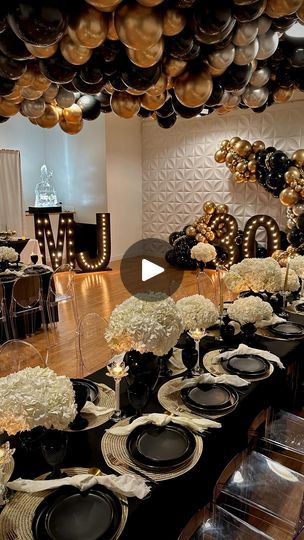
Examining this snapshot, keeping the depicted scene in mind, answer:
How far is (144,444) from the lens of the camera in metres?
1.37

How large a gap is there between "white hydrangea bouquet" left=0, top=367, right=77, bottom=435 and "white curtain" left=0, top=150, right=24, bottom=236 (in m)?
7.37

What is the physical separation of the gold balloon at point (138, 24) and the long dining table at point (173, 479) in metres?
1.59

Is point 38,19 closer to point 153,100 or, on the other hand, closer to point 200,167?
point 153,100

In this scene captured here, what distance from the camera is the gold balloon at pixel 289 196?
611 cm

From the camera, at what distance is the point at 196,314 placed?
2.03 meters

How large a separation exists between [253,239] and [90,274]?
3086 millimetres

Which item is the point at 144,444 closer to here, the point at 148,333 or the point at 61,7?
the point at 148,333

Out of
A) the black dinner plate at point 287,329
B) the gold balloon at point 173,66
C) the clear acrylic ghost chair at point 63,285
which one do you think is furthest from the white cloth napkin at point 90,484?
the clear acrylic ghost chair at point 63,285

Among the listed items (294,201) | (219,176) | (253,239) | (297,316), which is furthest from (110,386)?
(219,176)

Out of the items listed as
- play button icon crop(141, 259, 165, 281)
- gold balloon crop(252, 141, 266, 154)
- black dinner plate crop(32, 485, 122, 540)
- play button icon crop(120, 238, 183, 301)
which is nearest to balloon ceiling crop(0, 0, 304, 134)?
black dinner plate crop(32, 485, 122, 540)

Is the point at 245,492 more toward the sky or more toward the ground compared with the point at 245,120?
more toward the ground

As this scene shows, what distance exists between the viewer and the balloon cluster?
6.93 m

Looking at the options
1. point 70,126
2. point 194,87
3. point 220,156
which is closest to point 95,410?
point 194,87

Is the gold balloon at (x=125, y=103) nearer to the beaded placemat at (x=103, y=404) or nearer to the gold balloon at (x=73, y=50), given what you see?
the gold balloon at (x=73, y=50)
